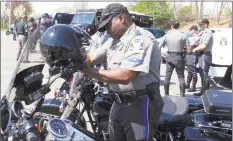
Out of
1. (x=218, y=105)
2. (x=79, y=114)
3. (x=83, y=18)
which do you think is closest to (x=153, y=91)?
(x=79, y=114)

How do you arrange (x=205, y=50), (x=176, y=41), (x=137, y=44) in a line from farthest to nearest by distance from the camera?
(x=205, y=50), (x=176, y=41), (x=137, y=44)

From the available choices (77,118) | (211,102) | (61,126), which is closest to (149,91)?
(61,126)

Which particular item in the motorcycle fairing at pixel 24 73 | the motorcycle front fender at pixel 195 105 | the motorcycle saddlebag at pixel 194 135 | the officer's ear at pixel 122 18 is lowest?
the motorcycle saddlebag at pixel 194 135

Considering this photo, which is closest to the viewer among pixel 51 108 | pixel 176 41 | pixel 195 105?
pixel 51 108

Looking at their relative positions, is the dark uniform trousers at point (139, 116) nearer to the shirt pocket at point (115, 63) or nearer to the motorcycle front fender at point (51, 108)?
the shirt pocket at point (115, 63)

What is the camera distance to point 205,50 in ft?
24.8

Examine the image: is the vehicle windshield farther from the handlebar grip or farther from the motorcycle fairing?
the handlebar grip

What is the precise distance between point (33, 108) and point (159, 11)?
3562 centimetres

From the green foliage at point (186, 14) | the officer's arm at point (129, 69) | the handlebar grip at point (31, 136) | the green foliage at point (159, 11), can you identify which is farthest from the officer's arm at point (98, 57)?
the green foliage at point (186, 14)

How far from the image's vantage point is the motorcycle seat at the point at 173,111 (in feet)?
10.8

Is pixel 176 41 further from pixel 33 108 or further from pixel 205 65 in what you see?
pixel 33 108

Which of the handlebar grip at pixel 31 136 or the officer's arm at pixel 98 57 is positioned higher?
the officer's arm at pixel 98 57

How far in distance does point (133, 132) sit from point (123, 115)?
0.46 ft

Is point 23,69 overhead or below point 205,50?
overhead
